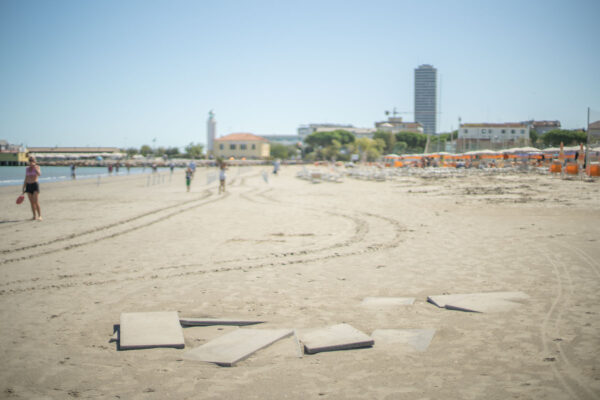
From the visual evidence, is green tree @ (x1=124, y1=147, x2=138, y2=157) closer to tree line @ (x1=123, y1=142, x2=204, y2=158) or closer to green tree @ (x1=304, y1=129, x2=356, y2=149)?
tree line @ (x1=123, y1=142, x2=204, y2=158)

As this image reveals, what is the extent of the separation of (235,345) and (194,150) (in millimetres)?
169500

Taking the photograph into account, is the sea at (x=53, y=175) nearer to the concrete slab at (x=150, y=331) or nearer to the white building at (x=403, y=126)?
the concrete slab at (x=150, y=331)

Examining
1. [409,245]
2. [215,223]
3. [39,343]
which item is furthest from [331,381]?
[215,223]

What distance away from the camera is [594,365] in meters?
3.28

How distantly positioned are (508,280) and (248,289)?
10.6ft

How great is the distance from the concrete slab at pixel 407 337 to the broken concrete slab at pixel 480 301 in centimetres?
79

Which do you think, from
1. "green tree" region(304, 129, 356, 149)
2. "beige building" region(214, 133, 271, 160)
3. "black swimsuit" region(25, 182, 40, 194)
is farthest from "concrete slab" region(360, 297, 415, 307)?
"beige building" region(214, 133, 271, 160)

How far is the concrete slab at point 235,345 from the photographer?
348 cm

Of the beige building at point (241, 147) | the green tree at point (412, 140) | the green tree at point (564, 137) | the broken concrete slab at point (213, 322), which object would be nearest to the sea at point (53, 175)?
the broken concrete slab at point (213, 322)

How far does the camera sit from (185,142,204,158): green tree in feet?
550

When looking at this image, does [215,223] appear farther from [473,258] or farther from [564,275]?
[564,275]

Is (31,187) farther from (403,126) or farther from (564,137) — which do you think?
(403,126)

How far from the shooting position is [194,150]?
16788 centimetres

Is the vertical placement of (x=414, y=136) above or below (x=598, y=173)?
above
